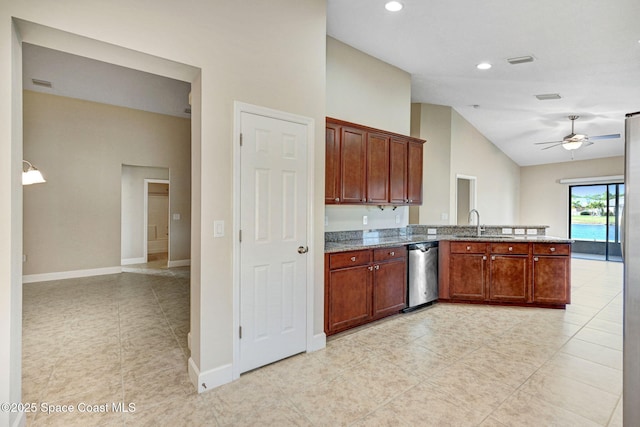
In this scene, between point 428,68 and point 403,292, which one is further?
point 428,68

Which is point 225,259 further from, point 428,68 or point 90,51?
point 428,68

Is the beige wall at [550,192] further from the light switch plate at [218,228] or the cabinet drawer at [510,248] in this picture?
the light switch plate at [218,228]

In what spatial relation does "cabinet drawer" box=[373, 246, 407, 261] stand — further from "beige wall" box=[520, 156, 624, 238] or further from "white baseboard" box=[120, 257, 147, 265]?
"beige wall" box=[520, 156, 624, 238]

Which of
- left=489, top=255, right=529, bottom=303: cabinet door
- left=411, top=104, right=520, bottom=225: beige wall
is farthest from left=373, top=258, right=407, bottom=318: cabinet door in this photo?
left=411, top=104, right=520, bottom=225: beige wall

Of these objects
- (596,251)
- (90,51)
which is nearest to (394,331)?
(90,51)

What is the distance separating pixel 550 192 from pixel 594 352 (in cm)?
793

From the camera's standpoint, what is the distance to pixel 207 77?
224cm

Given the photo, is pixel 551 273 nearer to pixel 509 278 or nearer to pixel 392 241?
pixel 509 278

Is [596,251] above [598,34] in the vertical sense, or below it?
below

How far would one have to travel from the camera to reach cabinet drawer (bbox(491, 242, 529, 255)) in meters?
4.17

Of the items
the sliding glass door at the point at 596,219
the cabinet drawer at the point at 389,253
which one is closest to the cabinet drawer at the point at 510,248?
the cabinet drawer at the point at 389,253

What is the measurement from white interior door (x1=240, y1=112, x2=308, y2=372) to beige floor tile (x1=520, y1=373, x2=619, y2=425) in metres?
1.83

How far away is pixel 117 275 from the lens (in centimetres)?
597

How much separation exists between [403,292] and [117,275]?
5326mm
